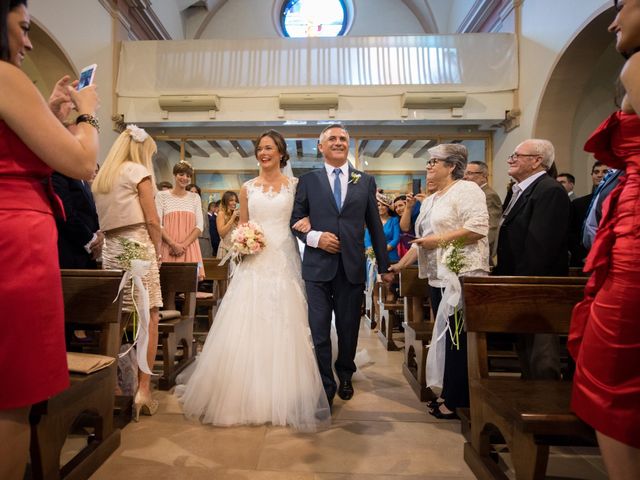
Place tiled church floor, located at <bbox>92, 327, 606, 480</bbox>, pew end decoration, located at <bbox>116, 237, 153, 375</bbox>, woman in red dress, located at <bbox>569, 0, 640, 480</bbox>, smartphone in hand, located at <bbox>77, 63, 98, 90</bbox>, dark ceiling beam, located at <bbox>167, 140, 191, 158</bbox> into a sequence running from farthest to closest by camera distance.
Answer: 1. dark ceiling beam, located at <bbox>167, 140, 191, 158</bbox>
2. pew end decoration, located at <bbox>116, 237, 153, 375</bbox>
3. tiled church floor, located at <bbox>92, 327, 606, 480</bbox>
4. smartphone in hand, located at <bbox>77, 63, 98, 90</bbox>
5. woman in red dress, located at <bbox>569, 0, 640, 480</bbox>

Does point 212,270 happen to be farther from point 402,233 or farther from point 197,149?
point 197,149

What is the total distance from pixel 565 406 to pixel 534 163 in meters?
1.51

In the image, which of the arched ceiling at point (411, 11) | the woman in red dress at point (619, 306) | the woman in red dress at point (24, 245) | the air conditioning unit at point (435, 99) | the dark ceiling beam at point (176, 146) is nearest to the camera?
the woman in red dress at point (24, 245)

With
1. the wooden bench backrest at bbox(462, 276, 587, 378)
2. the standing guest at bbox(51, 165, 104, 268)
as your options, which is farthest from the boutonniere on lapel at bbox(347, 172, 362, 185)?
the standing guest at bbox(51, 165, 104, 268)

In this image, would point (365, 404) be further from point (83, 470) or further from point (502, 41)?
point (502, 41)

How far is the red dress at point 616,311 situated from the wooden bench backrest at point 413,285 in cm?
227

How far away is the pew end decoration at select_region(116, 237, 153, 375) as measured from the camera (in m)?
2.60

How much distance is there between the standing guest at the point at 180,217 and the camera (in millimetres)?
4680

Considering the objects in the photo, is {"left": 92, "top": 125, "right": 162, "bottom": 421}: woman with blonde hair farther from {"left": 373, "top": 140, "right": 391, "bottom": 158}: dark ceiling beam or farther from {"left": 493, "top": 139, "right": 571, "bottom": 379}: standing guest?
{"left": 373, "top": 140, "right": 391, "bottom": 158}: dark ceiling beam

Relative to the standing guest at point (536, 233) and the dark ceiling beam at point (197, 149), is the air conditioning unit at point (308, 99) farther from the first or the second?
the standing guest at point (536, 233)

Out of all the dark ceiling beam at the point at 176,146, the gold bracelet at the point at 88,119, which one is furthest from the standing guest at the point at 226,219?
the gold bracelet at the point at 88,119

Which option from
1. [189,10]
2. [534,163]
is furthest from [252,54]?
[534,163]

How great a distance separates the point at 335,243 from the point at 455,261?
0.76 m

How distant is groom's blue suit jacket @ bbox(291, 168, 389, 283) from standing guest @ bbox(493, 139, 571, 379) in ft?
2.88
